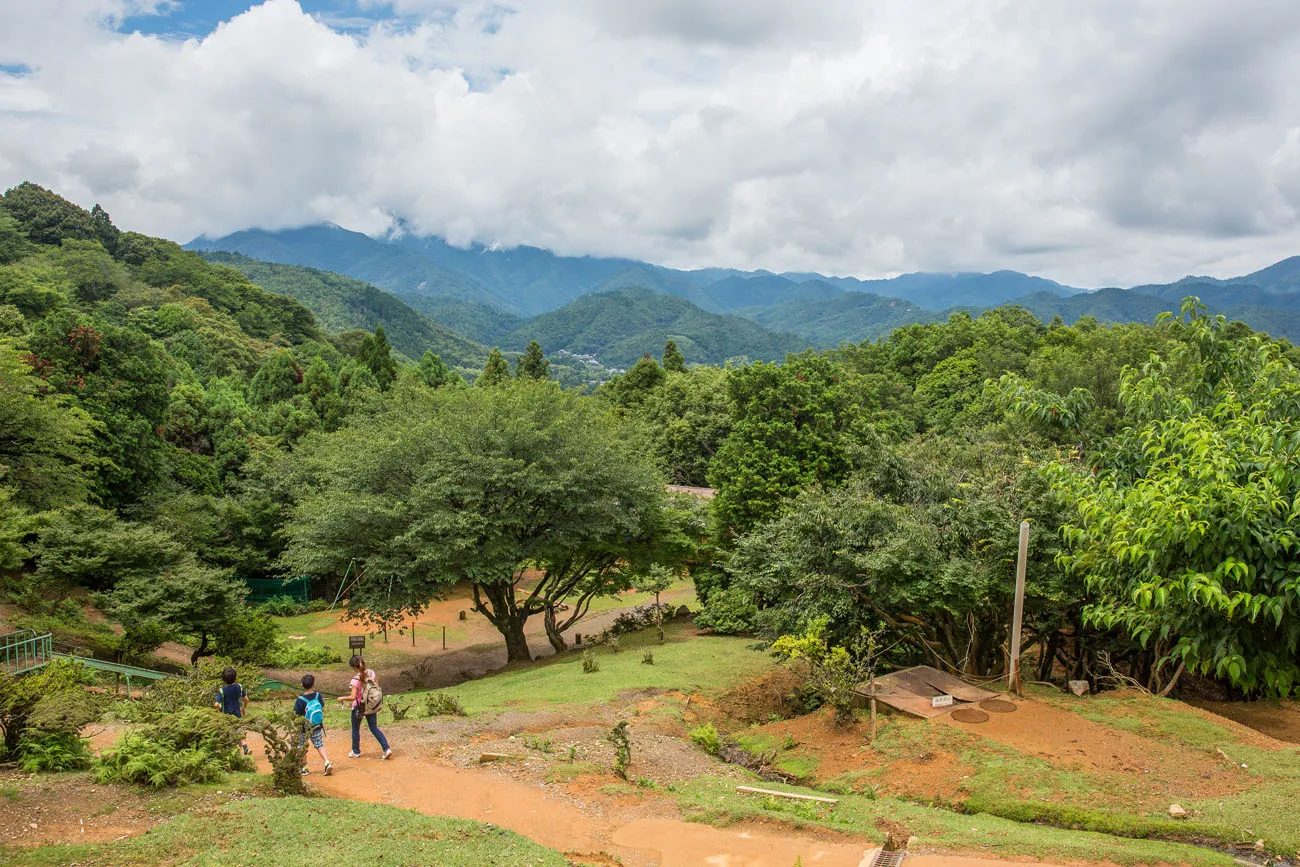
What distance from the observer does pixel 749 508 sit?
24188mm

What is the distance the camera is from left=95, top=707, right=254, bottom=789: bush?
8.41m

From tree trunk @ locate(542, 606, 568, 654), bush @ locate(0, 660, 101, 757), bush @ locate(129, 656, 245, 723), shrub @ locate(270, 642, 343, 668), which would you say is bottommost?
shrub @ locate(270, 642, 343, 668)

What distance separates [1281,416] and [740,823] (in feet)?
25.1

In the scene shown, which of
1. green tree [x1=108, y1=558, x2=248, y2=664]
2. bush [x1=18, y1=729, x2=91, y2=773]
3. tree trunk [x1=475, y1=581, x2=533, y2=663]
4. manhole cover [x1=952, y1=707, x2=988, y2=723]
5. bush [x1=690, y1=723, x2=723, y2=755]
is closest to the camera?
bush [x1=18, y1=729, x2=91, y2=773]

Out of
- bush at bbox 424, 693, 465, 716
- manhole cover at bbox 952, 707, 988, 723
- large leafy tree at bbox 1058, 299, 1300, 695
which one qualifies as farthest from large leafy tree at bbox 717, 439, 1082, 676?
bush at bbox 424, 693, 465, 716

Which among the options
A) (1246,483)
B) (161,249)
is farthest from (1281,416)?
(161,249)

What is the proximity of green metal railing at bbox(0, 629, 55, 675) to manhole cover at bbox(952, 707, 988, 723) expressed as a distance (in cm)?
1742

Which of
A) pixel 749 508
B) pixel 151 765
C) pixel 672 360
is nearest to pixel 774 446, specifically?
pixel 749 508

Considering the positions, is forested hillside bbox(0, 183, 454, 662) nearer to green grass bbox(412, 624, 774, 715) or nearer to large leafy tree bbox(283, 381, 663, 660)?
large leafy tree bbox(283, 381, 663, 660)

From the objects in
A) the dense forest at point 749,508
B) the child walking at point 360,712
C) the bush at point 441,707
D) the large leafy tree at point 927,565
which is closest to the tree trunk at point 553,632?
the dense forest at point 749,508

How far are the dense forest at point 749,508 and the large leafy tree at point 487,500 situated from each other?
9 cm

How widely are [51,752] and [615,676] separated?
10.0 meters

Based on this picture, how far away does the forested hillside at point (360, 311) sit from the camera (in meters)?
132

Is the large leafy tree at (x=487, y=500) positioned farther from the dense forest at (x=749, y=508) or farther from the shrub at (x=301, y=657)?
the shrub at (x=301, y=657)
